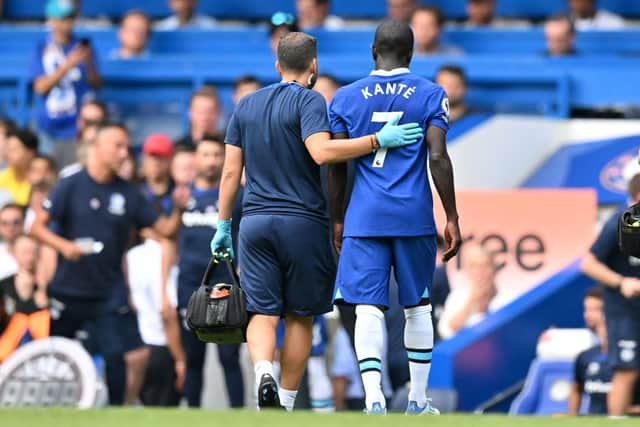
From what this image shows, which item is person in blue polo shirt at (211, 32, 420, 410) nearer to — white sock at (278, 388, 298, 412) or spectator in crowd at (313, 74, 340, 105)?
white sock at (278, 388, 298, 412)

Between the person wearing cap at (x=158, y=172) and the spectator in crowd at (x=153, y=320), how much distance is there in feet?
1.38

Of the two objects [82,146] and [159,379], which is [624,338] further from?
[82,146]

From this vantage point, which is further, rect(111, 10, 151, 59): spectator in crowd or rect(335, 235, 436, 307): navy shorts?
rect(111, 10, 151, 59): spectator in crowd

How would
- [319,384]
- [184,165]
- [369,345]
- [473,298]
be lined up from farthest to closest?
[184,165]
[473,298]
[319,384]
[369,345]

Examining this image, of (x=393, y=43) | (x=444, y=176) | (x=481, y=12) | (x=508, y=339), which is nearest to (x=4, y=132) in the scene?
(x=481, y=12)

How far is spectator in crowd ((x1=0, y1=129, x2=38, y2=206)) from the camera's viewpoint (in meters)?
13.7

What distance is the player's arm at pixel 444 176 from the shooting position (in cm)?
801

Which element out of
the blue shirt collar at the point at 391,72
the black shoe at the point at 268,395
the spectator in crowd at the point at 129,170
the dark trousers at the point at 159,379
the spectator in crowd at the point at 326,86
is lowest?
the dark trousers at the point at 159,379

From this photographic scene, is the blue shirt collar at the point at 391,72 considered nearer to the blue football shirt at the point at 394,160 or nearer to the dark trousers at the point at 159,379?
the blue football shirt at the point at 394,160

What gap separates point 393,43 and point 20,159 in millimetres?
6331

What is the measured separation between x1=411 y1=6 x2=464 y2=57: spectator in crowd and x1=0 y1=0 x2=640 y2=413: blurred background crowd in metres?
0.02

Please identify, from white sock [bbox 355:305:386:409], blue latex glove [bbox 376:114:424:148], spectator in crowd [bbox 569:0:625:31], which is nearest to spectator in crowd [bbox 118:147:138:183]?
spectator in crowd [bbox 569:0:625:31]

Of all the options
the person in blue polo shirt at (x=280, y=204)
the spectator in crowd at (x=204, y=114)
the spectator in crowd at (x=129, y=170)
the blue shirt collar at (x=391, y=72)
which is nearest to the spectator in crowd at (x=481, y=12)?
the spectator in crowd at (x=204, y=114)

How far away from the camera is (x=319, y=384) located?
11.8 m
